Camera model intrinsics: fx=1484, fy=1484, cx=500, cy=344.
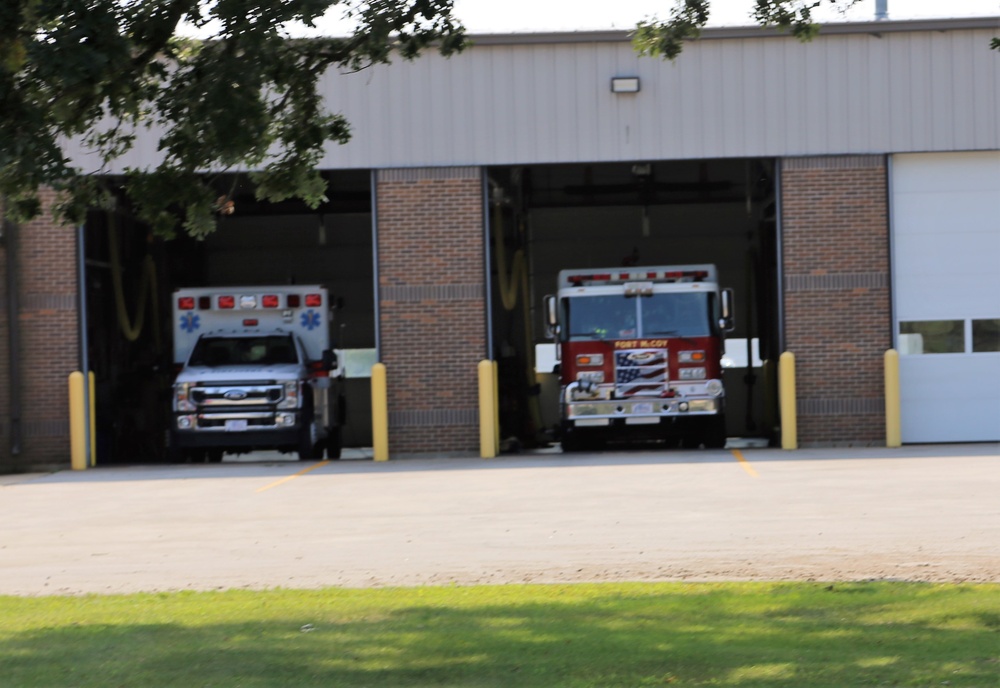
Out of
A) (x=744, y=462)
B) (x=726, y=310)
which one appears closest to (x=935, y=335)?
(x=726, y=310)

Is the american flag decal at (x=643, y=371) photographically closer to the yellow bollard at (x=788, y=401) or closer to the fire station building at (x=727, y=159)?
the yellow bollard at (x=788, y=401)

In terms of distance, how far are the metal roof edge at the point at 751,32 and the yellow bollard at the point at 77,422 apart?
8304mm

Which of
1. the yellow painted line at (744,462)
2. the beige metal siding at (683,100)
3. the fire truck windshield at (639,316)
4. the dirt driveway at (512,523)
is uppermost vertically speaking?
the beige metal siding at (683,100)

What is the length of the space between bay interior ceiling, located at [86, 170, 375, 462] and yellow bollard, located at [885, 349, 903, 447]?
36.2ft

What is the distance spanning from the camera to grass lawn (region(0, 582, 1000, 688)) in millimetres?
7016

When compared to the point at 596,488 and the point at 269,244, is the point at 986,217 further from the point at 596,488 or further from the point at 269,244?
the point at 269,244

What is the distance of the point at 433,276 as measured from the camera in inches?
942

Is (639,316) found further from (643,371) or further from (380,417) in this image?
(380,417)

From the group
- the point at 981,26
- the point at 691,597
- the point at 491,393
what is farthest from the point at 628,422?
the point at 691,597

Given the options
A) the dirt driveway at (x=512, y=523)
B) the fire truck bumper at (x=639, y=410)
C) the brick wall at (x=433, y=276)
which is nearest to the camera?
the dirt driveway at (x=512, y=523)

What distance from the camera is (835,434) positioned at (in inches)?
944

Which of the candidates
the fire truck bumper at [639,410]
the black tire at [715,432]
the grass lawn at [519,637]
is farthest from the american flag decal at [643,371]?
the grass lawn at [519,637]

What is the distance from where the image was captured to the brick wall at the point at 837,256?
2381 cm

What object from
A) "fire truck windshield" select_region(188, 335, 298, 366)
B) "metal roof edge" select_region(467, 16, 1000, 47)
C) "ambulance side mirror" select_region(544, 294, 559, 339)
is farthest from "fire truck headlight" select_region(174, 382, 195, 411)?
"metal roof edge" select_region(467, 16, 1000, 47)
